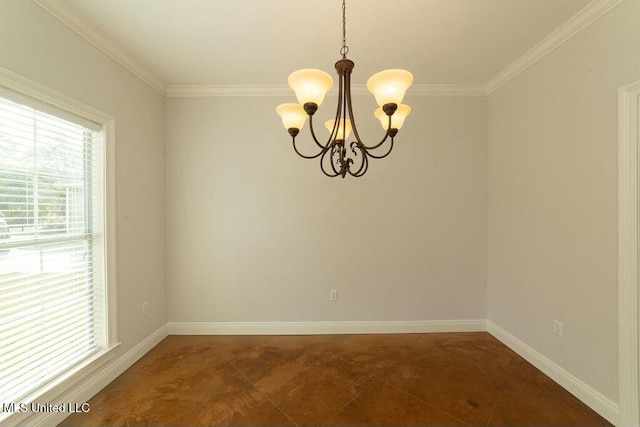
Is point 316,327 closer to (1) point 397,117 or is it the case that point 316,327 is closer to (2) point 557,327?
(2) point 557,327

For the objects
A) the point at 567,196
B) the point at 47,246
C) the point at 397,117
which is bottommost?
the point at 47,246

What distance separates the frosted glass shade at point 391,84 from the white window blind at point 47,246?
2.03 metres

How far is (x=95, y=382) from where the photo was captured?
1.90 meters

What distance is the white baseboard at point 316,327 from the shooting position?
2.80 metres

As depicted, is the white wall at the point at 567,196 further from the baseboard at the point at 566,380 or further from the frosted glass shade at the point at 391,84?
the frosted glass shade at the point at 391,84

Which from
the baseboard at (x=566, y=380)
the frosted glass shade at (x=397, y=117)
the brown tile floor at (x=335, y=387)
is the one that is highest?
the frosted glass shade at (x=397, y=117)

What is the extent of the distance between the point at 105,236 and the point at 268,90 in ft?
6.70

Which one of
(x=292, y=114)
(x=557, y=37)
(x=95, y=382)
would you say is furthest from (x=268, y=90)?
→ (x=95, y=382)

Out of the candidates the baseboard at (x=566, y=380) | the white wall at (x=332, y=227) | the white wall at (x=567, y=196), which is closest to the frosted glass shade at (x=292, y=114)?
the white wall at (x=332, y=227)

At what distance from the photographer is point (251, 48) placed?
2104mm

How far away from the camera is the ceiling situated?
168 centimetres

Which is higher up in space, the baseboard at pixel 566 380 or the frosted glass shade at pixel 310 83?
the frosted glass shade at pixel 310 83

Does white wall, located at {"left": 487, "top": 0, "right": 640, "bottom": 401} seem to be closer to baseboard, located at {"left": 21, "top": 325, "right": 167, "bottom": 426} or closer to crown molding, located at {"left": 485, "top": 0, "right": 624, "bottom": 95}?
crown molding, located at {"left": 485, "top": 0, "right": 624, "bottom": 95}

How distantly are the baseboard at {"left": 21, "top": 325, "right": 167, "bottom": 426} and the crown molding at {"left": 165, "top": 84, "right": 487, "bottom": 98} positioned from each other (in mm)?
2575
